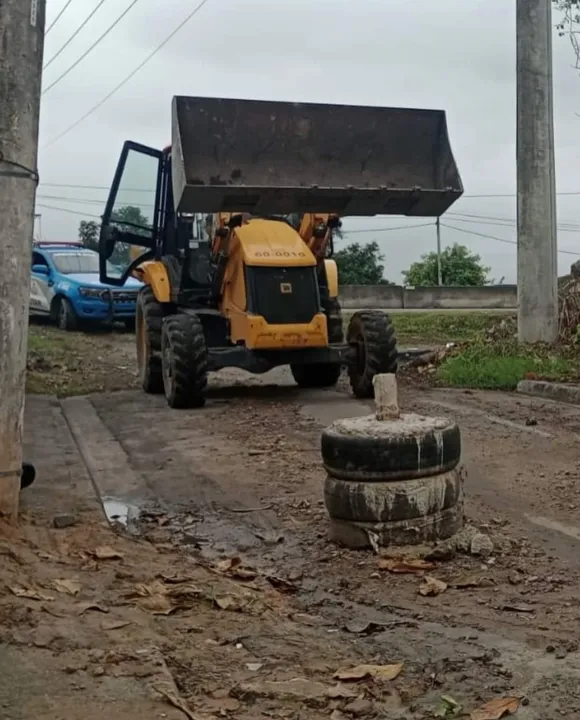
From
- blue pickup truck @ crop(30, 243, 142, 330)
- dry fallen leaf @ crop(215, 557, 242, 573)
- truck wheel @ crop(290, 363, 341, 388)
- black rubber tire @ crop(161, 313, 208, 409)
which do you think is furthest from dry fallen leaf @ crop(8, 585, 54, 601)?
blue pickup truck @ crop(30, 243, 142, 330)

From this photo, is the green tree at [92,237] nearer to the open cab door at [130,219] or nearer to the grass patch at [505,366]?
the open cab door at [130,219]

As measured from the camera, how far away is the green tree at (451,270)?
48.1 meters

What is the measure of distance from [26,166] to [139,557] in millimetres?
2311

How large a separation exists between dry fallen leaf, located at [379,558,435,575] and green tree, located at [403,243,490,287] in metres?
42.5

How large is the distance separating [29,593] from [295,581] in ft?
4.45

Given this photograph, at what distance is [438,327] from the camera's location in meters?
20.8

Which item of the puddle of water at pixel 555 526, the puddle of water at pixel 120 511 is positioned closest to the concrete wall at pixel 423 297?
the puddle of water at pixel 120 511

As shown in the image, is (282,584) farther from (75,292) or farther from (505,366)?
(75,292)

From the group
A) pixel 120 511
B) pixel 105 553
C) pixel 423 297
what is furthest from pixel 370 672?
pixel 423 297

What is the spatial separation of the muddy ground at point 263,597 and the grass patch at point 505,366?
351cm

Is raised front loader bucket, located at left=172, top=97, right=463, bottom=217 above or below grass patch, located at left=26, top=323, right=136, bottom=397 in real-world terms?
above

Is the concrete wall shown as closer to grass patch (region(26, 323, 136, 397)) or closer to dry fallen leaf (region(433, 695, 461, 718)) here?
grass patch (region(26, 323, 136, 397))

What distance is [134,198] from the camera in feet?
41.8

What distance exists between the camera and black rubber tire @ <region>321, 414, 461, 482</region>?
550cm
